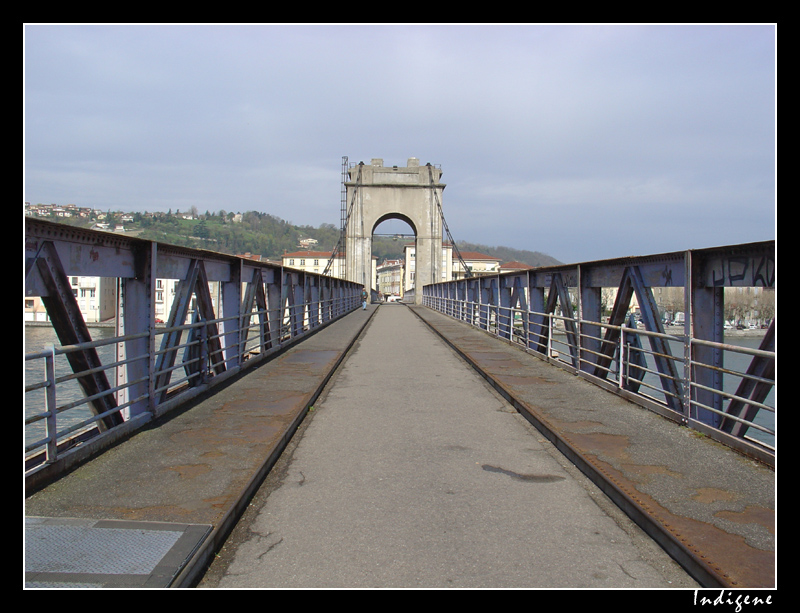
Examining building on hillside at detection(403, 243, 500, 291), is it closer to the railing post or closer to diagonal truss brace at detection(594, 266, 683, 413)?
diagonal truss brace at detection(594, 266, 683, 413)

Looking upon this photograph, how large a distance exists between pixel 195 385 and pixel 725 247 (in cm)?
663

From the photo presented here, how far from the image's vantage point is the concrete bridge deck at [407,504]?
3242mm

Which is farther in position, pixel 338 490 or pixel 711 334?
pixel 711 334

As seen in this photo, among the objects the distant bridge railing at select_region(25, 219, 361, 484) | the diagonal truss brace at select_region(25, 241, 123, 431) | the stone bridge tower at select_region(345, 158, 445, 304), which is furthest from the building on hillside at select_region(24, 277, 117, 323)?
the diagonal truss brace at select_region(25, 241, 123, 431)

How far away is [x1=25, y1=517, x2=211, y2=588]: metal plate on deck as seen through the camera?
2.94m

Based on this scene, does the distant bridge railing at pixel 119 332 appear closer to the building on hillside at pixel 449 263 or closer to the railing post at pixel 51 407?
the railing post at pixel 51 407

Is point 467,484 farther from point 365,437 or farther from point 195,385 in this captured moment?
point 195,385

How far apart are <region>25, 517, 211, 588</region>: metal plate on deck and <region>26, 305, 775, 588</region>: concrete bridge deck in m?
0.01

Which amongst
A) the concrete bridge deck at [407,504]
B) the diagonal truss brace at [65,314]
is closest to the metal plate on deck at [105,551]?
the concrete bridge deck at [407,504]

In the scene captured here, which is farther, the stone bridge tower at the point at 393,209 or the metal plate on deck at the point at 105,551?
the stone bridge tower at the point at 393,209

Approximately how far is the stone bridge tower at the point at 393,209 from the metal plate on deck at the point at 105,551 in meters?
54.7

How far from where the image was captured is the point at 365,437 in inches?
253
